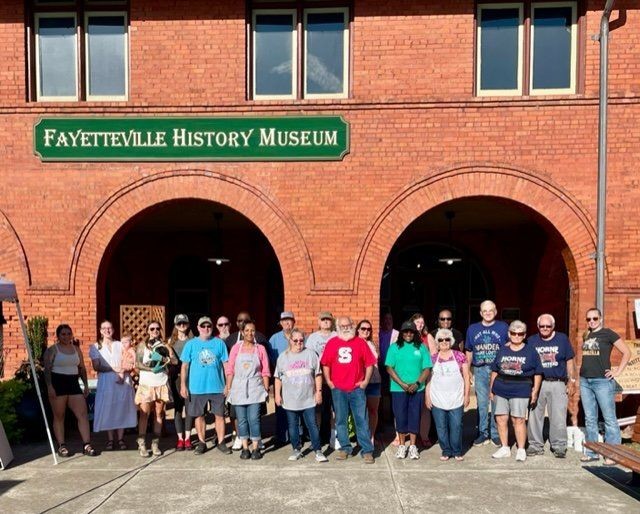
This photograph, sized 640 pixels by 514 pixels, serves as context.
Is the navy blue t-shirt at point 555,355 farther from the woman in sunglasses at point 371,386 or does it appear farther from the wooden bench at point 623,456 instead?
the woman in sunglasses at point 371,386

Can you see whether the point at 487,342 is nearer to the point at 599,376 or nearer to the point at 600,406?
the point at 599,376

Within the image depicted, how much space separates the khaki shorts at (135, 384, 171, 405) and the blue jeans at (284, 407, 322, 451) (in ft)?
5.07

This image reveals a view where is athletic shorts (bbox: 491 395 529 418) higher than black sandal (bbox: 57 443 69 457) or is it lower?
higher

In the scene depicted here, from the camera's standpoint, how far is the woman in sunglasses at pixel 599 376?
642cm

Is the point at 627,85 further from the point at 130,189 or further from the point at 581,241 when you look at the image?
the point at 130,189

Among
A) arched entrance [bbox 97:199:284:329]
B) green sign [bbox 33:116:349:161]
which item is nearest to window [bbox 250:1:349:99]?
green sign [bbox 33:116:349:161]

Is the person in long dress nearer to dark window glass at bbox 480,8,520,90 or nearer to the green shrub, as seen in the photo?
the green shrub

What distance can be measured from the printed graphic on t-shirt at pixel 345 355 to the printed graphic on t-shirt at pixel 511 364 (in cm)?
187

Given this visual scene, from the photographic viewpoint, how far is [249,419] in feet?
20.9

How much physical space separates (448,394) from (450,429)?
0.46 m

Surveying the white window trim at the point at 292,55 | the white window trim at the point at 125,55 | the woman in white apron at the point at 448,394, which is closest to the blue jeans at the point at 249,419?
the woman in white apron at the point at 448,394

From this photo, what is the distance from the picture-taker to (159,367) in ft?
21.2

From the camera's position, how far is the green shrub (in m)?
6.68

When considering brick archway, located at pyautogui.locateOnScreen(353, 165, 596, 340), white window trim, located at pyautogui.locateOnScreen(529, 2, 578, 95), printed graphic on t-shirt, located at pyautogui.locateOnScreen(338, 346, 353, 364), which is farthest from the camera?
white window trim, located at pyautogui.locateOnScreen(529, 2, 578, 95)
